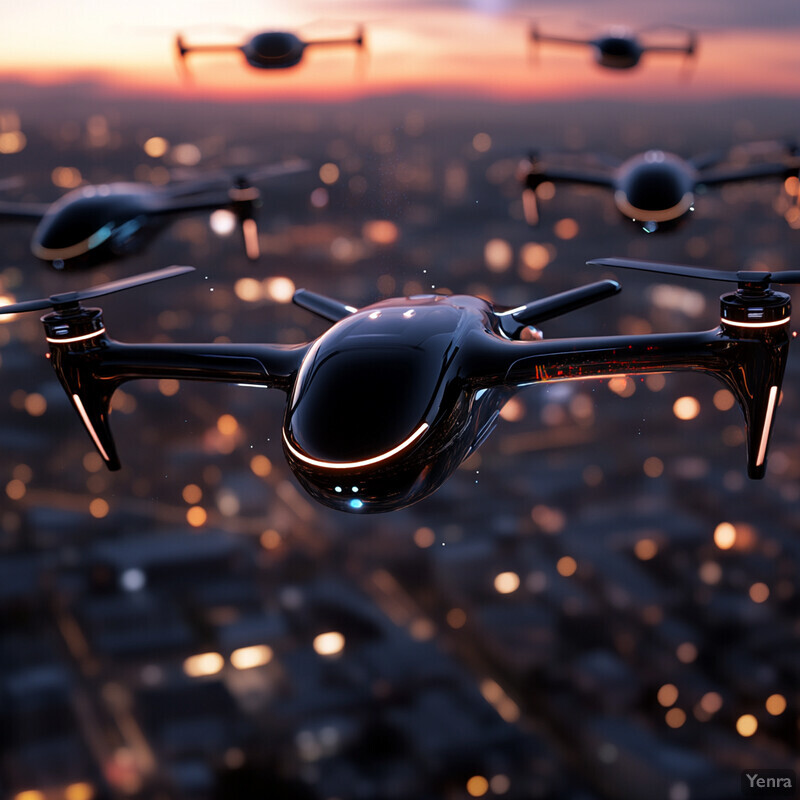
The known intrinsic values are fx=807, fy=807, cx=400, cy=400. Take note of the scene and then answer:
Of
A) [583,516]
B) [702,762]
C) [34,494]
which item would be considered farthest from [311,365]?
[34,494]

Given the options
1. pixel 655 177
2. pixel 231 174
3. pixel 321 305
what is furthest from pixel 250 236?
pixel 655 177

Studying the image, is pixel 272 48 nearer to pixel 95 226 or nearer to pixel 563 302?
pixel 95 226

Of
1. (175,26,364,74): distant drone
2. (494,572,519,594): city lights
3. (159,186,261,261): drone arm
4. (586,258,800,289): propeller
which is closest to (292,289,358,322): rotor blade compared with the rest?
(586,258,800,289): propeller

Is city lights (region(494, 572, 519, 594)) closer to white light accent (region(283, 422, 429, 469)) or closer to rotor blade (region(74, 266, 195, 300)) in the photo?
rotor blade (region(74, 266, 195, 300))

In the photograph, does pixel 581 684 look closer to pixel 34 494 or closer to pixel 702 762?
pixel 702 762

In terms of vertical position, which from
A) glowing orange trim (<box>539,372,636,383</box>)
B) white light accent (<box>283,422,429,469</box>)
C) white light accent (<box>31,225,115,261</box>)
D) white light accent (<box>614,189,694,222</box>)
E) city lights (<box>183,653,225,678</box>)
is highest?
glowing orange trim (<box>539,372,636,383</box>)

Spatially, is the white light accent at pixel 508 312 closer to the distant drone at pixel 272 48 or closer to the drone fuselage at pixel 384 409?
the drone fuselage at pixel 384 409

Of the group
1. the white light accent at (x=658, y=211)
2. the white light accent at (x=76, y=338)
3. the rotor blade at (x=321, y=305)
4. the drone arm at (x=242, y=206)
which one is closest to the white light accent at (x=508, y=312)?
the rotor blade at (x=321, y=305)
